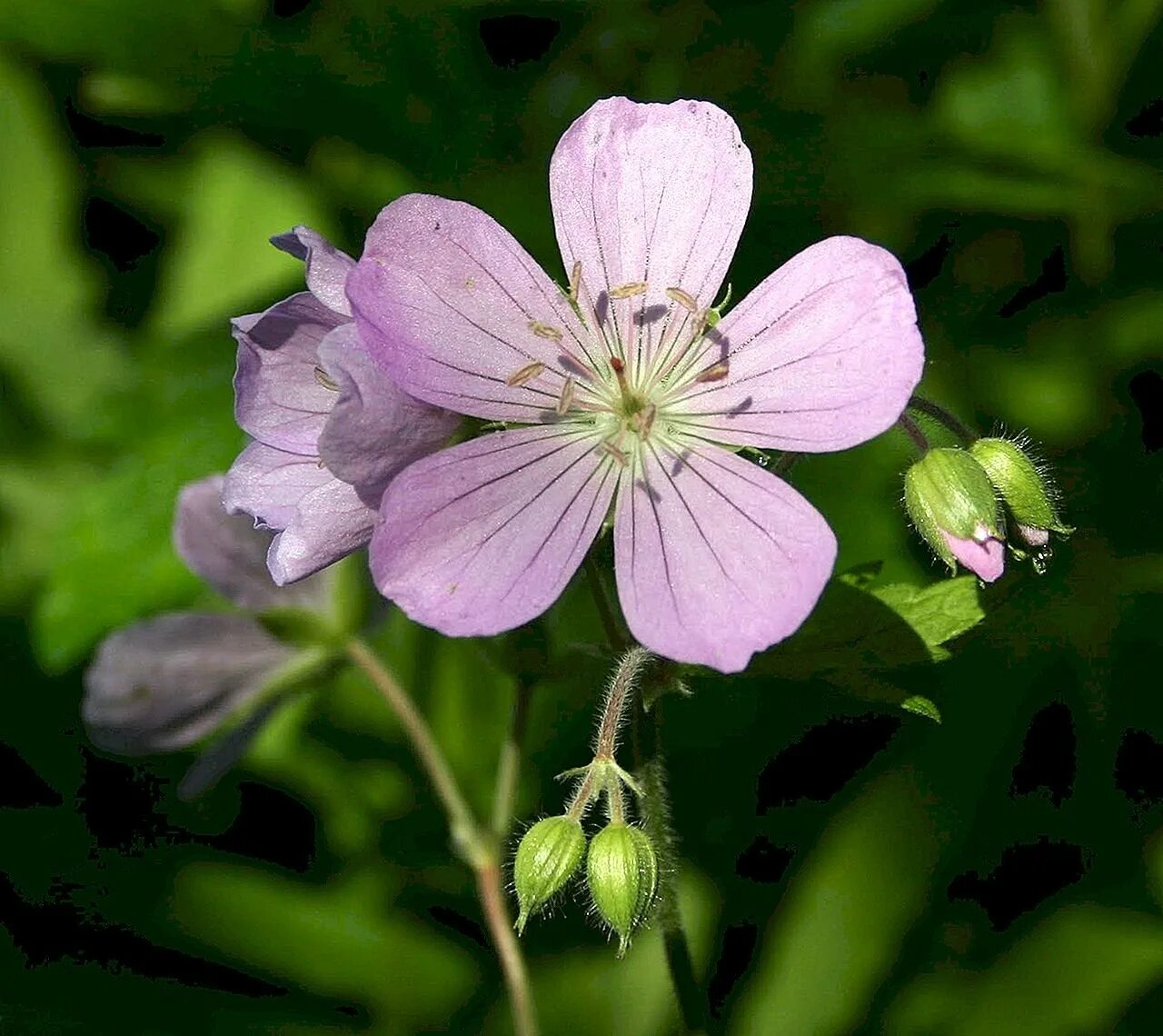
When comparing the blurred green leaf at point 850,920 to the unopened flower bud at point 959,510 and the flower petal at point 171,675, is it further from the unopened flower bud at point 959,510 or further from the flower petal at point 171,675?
the unopened flower bud at point 959,510

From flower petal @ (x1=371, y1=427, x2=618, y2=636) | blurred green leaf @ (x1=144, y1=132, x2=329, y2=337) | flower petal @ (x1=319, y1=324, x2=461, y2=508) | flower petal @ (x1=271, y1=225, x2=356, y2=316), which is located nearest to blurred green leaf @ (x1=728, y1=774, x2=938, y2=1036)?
flower petal @ (x1=371, y1=427, x2=618, y2=636)

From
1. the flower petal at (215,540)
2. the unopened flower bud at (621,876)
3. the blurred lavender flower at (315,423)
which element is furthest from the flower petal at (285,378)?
the flower petal at (215,540)

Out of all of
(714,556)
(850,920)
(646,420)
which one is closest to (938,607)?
(714,556)

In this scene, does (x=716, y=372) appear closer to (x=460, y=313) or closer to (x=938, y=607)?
(x=460, y=313)

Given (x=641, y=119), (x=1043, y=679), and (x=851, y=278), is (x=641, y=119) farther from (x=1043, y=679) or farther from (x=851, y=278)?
(x=1043, y=679)

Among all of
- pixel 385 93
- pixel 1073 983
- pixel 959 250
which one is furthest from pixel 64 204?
pixel 1073 983

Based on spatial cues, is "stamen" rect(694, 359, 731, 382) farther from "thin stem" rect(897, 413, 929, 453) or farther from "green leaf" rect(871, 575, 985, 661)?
"green leaf" rect(871, 575, 985, 661)
